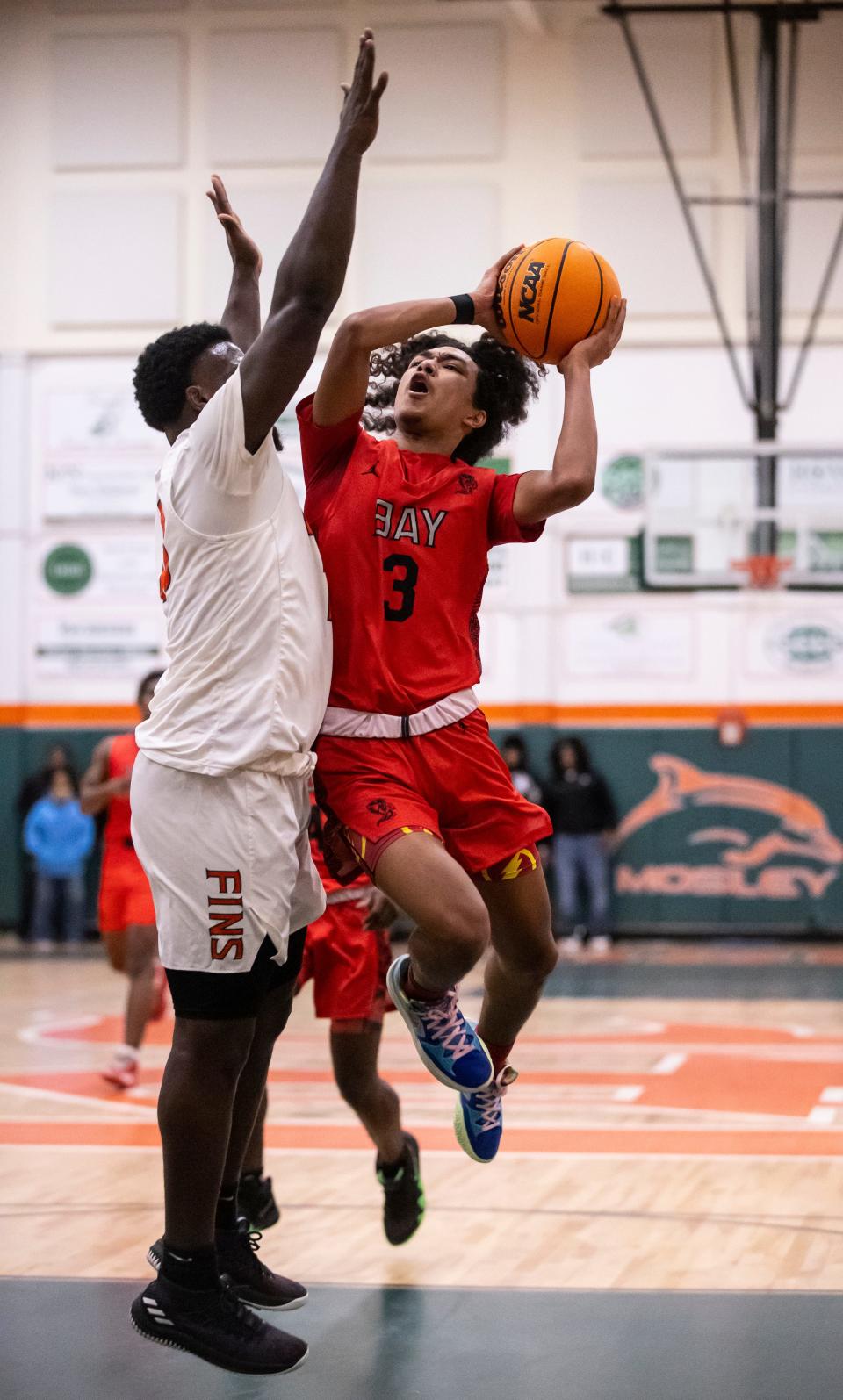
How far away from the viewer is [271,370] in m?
3.40

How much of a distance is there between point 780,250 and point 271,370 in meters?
11.5

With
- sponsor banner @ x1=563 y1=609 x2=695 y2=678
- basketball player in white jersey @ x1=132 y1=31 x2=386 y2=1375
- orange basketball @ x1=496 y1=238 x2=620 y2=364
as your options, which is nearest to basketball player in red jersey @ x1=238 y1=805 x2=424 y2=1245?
basketball player in white jersey @ x1=132 y1=31 x2=386 y2=1375

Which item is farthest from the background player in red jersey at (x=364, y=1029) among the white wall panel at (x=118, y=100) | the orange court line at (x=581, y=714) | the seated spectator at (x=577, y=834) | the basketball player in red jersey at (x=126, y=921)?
the white wall panel at (x=118, y=100)

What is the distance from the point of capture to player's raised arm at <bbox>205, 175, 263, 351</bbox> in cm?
416

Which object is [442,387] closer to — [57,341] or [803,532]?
[803,532]

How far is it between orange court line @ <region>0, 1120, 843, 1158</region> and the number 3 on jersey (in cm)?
346

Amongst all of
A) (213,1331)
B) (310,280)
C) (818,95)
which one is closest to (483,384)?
(310,280)

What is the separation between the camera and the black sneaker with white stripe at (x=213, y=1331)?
3449mm

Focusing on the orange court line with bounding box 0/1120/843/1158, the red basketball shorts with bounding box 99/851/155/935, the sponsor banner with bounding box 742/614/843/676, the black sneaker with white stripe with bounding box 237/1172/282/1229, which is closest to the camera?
the black sneaker with white stripe with bounding box 237/1172/282/1229

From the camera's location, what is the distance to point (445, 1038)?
400 cm

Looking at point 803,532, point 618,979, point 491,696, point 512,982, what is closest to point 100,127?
point 491,696

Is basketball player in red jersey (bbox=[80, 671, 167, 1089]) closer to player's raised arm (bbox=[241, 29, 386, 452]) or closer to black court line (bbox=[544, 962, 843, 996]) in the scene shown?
black court line (bbox=[544, 962, 843, 996])

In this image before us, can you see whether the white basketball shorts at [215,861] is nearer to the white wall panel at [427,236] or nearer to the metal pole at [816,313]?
the metal pole at [816,313]

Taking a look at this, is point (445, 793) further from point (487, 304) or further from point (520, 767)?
point (520, 767)
